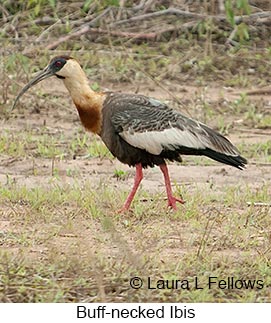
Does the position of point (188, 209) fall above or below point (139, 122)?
below

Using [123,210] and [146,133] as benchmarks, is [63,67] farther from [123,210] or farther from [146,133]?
[123,210]

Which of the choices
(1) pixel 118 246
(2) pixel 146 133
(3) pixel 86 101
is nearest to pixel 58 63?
(3) pixel 86 101

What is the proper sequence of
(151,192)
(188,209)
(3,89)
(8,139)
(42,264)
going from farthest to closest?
1. (3,89)
2. (8,139)
3. (151,192)
4. (188,209)
5. (42,264)

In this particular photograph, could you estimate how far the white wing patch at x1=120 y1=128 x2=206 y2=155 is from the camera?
7133 mm

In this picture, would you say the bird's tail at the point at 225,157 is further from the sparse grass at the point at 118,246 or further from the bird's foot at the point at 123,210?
the bird's foot at the point at 123,210

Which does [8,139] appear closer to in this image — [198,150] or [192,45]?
[198,150]

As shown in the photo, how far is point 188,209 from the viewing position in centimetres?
704

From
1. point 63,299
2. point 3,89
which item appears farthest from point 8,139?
point 63,299

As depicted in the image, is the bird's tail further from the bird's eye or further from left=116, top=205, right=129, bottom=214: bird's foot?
the bird's eye

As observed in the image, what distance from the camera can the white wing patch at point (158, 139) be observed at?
713 centimetres

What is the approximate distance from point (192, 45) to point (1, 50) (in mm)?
2150

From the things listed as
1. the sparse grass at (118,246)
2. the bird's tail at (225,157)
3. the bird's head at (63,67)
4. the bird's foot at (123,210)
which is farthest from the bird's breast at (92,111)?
the bird's tail at (225,157)

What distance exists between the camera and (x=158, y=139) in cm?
716

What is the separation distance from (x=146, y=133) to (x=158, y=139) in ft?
0.30
